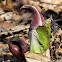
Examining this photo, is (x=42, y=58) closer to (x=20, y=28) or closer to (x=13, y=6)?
(x=20, y=28)

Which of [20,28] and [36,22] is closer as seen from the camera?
[36,22]

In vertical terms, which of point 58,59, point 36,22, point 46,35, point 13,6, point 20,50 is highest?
point 13,6

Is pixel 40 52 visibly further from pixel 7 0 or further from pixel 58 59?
pixel 7 0

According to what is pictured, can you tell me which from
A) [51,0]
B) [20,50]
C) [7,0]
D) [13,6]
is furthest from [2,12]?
[20,50]

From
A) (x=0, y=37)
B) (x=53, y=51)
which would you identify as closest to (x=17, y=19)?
(x=0, y=37)

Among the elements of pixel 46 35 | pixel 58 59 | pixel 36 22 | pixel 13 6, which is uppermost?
pixel 13 6

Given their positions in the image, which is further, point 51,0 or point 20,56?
point 51,0

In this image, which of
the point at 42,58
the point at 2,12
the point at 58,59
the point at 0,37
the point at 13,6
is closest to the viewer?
the point at 42,58

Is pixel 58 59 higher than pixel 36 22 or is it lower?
lower

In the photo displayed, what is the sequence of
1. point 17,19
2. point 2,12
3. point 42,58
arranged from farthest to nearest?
1. point 2,12
2. point 17,19
3. point 42,58
